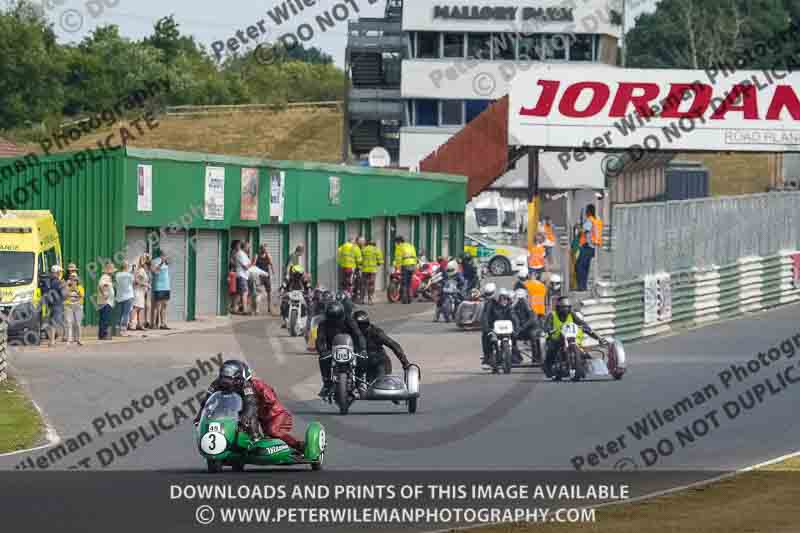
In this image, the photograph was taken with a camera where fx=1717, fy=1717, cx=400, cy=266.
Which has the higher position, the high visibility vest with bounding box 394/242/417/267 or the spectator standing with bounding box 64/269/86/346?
the high visibility vest with bounding box 394/242/417/267

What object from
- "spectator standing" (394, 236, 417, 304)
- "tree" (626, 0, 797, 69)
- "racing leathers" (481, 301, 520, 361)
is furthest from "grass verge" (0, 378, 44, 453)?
"tree" (626, 0, 797, 69)

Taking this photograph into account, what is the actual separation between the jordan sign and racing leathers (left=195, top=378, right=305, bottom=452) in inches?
1030

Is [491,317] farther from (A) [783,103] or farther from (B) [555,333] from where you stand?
(A) [783,103]

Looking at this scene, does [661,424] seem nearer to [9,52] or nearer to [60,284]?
[60,284]

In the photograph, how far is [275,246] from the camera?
42.6m

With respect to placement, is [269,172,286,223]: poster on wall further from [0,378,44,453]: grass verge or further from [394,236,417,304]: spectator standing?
[0,378,44,453]: grass verge

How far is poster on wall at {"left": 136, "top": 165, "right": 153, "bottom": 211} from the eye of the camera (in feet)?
115

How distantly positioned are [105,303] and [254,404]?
16.7 m

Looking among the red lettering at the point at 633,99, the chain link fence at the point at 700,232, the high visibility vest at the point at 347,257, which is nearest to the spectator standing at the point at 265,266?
the high visibility vest at the point at 347,257

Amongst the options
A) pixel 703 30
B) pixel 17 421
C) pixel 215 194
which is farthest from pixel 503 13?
pixel 17 421

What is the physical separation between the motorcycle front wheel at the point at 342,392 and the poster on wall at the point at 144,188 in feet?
49.8

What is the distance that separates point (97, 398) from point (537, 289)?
907 cm

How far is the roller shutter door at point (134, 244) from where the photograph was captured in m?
34.8

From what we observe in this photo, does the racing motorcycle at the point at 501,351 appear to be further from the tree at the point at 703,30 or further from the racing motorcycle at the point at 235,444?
the tree at the point at 703,30
